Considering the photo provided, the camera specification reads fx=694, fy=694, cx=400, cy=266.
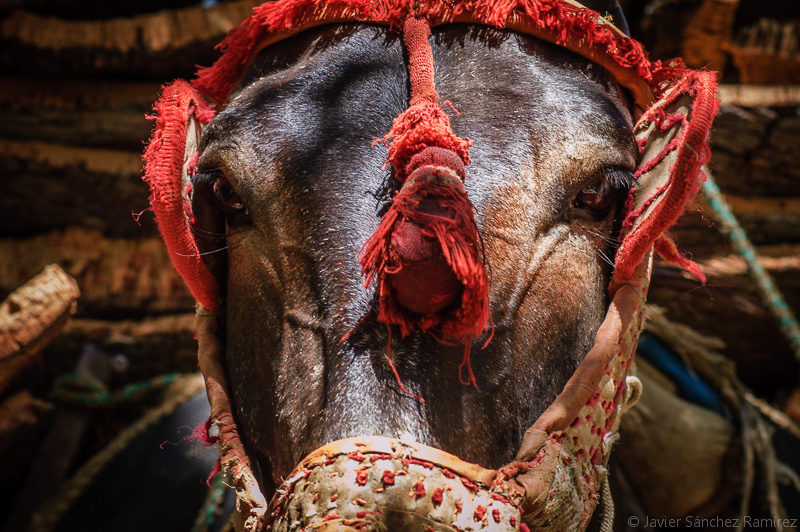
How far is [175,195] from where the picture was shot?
1513mm

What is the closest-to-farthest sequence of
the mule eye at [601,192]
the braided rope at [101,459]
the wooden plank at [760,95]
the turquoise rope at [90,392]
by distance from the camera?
the mule eye at [601,192] < the braided rope at [101,459] < the turquoise rope at [90,392] < the wooden plank at [760,95]

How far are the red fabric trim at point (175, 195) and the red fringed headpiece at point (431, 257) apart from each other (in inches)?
18.9

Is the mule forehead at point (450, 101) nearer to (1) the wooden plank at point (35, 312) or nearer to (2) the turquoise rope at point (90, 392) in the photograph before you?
(1) the wooden plank at point (35, 312)

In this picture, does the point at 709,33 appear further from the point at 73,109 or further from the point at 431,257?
the point at 73,109

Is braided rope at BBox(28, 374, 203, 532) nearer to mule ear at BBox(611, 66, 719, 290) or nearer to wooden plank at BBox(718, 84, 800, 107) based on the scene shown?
mule ear at BBox(611, 66, 719, 290)

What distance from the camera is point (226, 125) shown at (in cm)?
152

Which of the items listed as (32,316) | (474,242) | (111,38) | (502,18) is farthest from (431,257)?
(111,38)

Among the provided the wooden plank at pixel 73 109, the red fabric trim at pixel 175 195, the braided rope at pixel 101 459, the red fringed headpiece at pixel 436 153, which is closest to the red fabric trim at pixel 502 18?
the red fringed headpiece at pixel 436 153

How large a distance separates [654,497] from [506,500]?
1.81 metres

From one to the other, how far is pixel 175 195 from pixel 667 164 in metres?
1.05

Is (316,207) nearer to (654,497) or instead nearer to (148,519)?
(148,519)

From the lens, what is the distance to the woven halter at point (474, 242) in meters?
1.14

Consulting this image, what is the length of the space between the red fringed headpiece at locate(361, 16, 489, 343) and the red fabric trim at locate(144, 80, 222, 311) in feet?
1.57

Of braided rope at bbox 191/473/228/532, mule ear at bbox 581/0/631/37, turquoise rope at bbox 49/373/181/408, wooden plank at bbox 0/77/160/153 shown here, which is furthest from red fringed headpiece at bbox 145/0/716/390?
wooden plank at bbox 0/77/160/153
